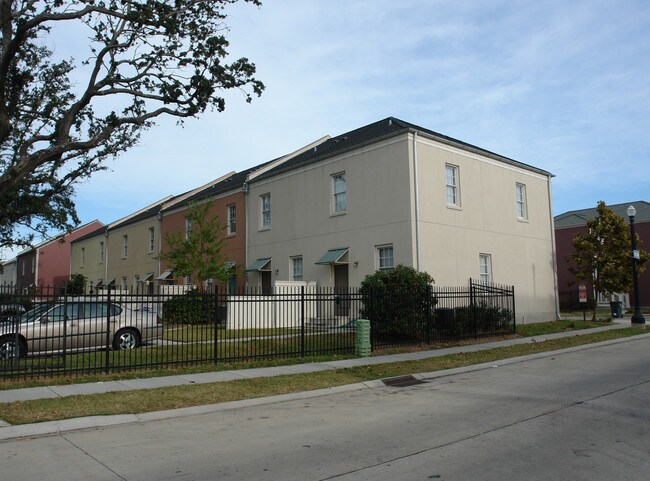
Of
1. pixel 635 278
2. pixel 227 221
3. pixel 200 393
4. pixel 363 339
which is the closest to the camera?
pixel 200 393

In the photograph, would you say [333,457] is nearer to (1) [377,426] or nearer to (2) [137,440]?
(1) [377,426]

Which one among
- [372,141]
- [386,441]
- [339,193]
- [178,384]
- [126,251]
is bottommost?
[386,441]

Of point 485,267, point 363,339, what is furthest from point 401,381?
point 485,267

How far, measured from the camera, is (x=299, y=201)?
81.8ft

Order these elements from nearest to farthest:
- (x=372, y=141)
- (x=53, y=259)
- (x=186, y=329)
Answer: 1. (x=186, y=329)
2. (x=372, y=141)
3. (x=53, y=259)

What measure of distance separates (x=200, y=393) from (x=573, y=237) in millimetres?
35726

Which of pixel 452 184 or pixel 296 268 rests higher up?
pixel 452 184

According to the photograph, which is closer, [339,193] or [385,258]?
[385,258]

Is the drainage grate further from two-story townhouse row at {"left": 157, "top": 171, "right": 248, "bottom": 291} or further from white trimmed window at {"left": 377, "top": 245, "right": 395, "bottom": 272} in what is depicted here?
two-story townhouse row at {"left": 157, "top": 171, "right": 248, "bottom": 291}

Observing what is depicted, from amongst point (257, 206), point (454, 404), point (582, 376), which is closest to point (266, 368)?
point (454, 404)

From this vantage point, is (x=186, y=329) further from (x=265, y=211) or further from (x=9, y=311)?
(x=265, y=211)

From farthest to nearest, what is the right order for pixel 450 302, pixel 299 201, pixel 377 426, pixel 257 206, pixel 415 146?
pixel 257 206
pixel 299 201
pixel 415 146
pixel 450 302
pixel 377 426

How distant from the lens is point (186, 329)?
17.2 metres

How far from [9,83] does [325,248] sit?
42.4ft
